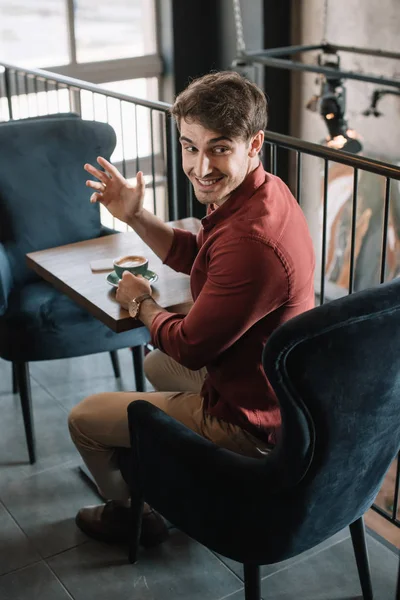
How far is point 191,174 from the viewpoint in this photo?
77.9 inches

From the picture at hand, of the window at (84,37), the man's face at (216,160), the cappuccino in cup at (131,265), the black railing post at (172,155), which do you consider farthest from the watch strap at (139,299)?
the window at (84,37)

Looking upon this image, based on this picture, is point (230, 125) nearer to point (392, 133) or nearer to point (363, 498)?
point (363, 498)

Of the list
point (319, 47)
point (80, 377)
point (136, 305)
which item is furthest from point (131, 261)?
point (319, 47)

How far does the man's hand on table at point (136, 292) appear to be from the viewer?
6.77ft

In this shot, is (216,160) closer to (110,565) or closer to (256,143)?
(256,143)

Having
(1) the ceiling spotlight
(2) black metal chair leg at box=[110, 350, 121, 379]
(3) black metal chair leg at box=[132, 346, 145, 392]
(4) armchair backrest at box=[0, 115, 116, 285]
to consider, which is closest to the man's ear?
(3) black metal chair leg at box=[132, 346, 145, 392]

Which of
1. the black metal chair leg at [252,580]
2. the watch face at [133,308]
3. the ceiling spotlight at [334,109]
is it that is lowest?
the black metal chair leg at [252,580]

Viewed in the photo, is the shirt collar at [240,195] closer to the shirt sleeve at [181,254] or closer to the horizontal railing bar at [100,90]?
the shirt sleeve at [181,254]

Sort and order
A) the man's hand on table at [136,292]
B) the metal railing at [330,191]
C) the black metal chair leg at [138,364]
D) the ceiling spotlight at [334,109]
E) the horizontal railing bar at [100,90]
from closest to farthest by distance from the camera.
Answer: the man's hand on table at [136,292]
the black metal chair leg at [138,364]
the horizontal railing bar at [100,90]
the ceiling spotlight at [334,109]
the metal railing at [330,191]

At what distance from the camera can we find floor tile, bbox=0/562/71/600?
2197 mm

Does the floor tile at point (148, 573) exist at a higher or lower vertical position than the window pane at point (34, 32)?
lower

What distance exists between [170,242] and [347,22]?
528 cm

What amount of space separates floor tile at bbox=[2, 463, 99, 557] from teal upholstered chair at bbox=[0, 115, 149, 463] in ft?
0.49

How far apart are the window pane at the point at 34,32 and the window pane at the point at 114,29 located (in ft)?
0.50
